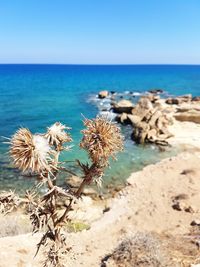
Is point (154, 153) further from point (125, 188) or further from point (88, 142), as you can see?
point (88, 142)

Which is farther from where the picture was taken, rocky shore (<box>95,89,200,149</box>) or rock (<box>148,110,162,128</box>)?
rock (<box>148,110,162,128</box>)

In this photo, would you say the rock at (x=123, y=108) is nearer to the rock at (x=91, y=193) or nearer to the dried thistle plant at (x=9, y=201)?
the rock at (x=91, y=193)

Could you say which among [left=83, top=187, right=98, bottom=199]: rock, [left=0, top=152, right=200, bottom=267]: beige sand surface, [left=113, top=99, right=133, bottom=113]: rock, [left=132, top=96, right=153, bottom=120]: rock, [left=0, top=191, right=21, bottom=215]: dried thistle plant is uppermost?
[left=0, top=191, right=21, bottom=215]: dried thistle plant

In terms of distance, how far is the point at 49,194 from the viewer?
7.93 meters

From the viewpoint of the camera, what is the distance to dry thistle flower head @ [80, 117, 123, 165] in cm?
770

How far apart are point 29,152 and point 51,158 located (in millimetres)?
794

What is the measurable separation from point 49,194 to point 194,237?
10582 millimetres

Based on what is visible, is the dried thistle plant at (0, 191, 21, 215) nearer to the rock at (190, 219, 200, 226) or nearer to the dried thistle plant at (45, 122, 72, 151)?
the dried thistle plant at (45, 122, 72, 151)

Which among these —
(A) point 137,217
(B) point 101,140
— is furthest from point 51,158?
(A) point 137,217

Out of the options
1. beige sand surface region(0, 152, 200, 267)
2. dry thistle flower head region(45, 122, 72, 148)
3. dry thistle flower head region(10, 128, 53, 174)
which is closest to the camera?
dry thistle flower head region(10, 128, 53, 174)

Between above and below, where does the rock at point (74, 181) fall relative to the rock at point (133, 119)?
above

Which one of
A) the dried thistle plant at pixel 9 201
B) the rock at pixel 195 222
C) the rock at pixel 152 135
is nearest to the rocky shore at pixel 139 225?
the rock at pixel 195 222

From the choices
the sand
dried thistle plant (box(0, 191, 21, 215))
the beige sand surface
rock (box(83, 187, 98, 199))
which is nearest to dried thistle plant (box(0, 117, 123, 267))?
dried thistle plant (box(0, 191, 21, 215))

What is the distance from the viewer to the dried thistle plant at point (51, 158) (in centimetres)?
730
